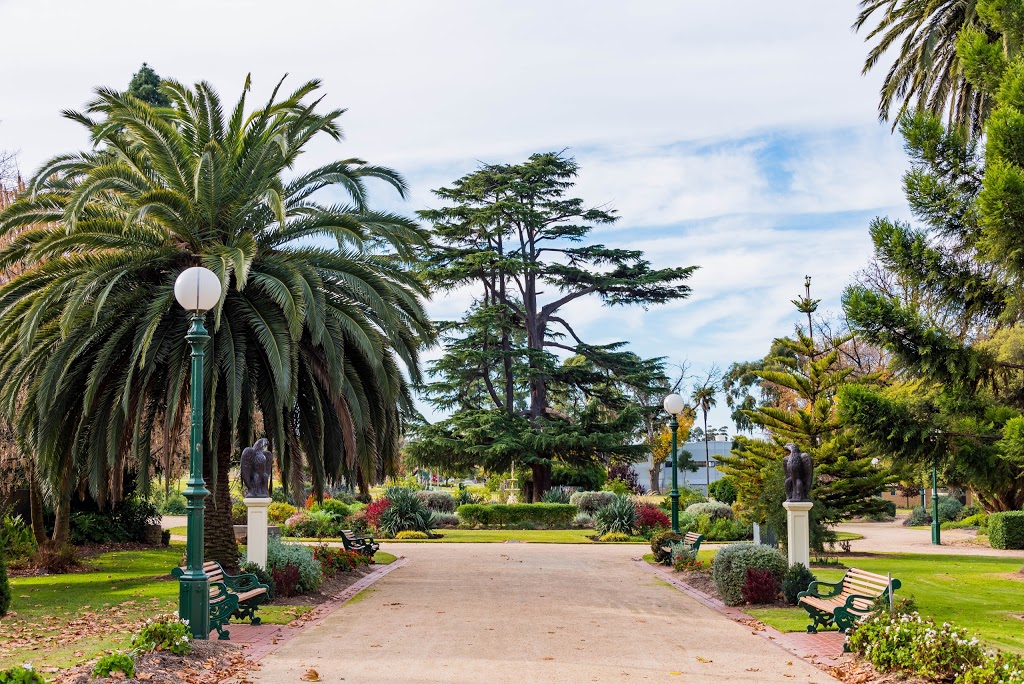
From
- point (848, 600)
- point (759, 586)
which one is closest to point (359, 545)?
point (759, 586)

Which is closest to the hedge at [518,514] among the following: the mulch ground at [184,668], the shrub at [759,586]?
the shrub at [759,586]

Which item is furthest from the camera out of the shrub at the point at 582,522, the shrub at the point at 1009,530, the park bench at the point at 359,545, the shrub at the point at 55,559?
the shrub at the point at 582,522

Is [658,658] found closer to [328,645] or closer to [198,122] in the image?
[328,645]

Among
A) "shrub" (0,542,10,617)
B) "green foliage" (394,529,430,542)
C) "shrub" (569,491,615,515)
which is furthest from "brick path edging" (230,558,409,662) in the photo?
"shrub" (569,491,615,515)

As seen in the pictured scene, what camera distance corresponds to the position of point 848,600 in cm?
1114

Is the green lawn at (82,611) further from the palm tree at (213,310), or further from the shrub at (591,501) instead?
the shrub at (591,501)

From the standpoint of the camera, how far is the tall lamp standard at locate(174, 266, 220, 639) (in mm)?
10109

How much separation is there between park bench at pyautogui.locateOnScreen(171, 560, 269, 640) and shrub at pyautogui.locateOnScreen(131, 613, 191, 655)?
1.20 meters

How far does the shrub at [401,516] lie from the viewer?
30.0 metres

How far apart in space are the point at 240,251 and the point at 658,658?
331 inches

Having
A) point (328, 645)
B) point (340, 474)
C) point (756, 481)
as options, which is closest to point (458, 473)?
point (756, 481)

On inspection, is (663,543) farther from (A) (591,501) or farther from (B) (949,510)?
(B) (949,510)

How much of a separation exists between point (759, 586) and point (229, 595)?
7486mm

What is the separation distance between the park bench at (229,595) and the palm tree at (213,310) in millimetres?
2684
